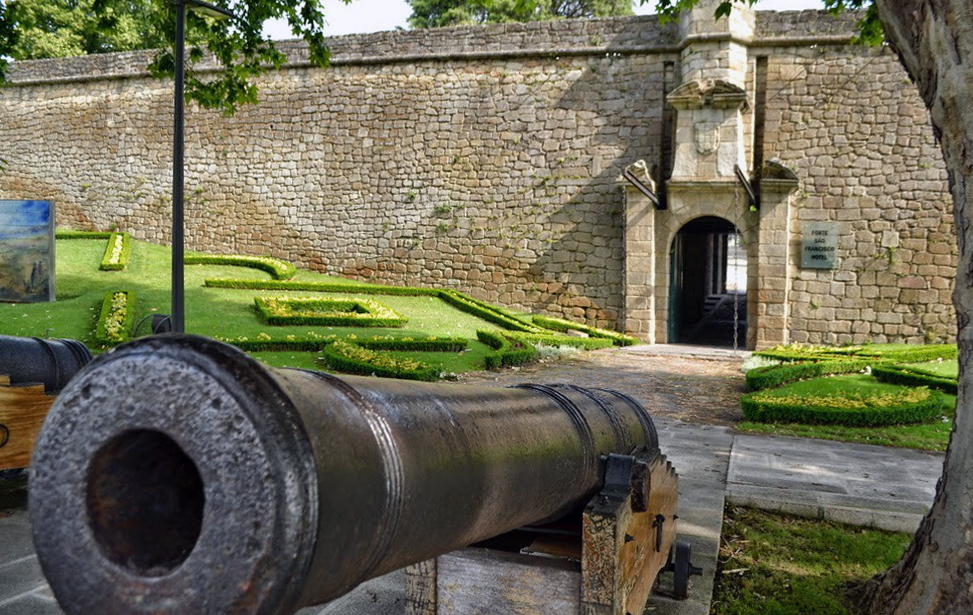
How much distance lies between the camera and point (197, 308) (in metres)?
13.1

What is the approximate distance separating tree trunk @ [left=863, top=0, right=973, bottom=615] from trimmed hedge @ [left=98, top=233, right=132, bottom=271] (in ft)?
53.0

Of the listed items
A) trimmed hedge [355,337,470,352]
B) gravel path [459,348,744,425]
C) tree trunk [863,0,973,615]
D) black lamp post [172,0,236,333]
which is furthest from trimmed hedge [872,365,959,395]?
black lamp post [172,0,236,333]

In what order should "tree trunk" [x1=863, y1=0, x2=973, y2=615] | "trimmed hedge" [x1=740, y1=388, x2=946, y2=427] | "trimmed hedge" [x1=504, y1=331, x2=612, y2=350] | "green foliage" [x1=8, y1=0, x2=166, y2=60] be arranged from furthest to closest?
"green foliage" [x1=8, y1=0, x2=166, y2=60] → "trimmed hedge" [x1=504, y1=331, x2=612, y2=350] → "trimmed hedge" [x1=740, y1=388, x2=946, y2=427] → "tree trunk" [x1=863, y1=0, x2=973, y2=615]

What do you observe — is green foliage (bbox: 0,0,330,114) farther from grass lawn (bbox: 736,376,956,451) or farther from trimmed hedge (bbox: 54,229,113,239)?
trimmed hedge (bbox: 54,229,113,239)

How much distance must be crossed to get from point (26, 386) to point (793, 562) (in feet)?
13.5

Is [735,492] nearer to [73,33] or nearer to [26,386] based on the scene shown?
[26,386]

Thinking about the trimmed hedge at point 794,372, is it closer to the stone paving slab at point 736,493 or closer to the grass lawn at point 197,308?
the stone paving slab at point 736,493

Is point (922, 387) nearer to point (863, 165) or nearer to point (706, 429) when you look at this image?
point (706, 429)

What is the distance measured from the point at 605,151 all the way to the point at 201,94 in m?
9.46

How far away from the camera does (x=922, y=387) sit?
28.1 feet

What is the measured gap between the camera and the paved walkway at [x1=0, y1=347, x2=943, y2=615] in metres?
3.13

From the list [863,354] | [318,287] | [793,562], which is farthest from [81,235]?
[793,562]

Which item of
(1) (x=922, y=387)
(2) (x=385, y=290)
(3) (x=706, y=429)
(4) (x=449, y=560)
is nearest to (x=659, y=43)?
(2) (x=385, y=290)

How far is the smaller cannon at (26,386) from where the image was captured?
4.05 metres
